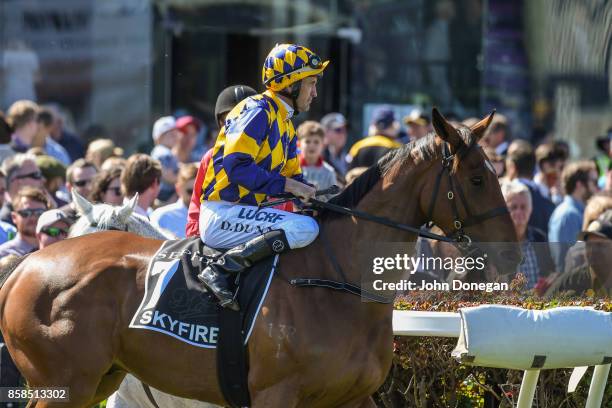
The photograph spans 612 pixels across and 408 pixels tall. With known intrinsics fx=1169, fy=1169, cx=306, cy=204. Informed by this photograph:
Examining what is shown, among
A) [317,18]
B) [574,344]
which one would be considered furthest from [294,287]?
[317,18]

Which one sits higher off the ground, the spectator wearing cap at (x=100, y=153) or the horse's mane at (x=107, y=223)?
the horse's mane at (x=107, y=223)

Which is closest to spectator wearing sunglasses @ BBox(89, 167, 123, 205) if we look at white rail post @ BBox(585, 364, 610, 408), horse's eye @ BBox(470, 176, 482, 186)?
horse's eye @ BBox(470, 176, 482, 186)

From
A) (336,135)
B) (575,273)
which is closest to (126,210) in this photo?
(575,273)

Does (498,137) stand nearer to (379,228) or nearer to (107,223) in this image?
(107,223)

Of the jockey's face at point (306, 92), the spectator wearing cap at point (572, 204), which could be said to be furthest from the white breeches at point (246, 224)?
the spectator wearing cap at point (572, 204)

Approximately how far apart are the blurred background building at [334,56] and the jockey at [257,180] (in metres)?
8.02

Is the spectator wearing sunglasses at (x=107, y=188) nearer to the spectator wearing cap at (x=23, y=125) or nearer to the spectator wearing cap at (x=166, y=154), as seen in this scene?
the spectator wearing cap at (x=166, y=154)

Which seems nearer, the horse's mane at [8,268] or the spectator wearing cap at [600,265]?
the horse's mane at [8,268]

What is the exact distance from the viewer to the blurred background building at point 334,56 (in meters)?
13.5

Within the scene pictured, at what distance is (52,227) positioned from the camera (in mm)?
7492

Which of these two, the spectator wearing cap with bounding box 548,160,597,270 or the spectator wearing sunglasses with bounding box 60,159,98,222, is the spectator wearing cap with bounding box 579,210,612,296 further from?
the spectator wearing sunglasses with bounding box 60,159,98,222

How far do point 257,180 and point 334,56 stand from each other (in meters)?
9.19

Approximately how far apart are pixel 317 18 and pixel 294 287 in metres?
9.06

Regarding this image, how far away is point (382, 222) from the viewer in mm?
5699
